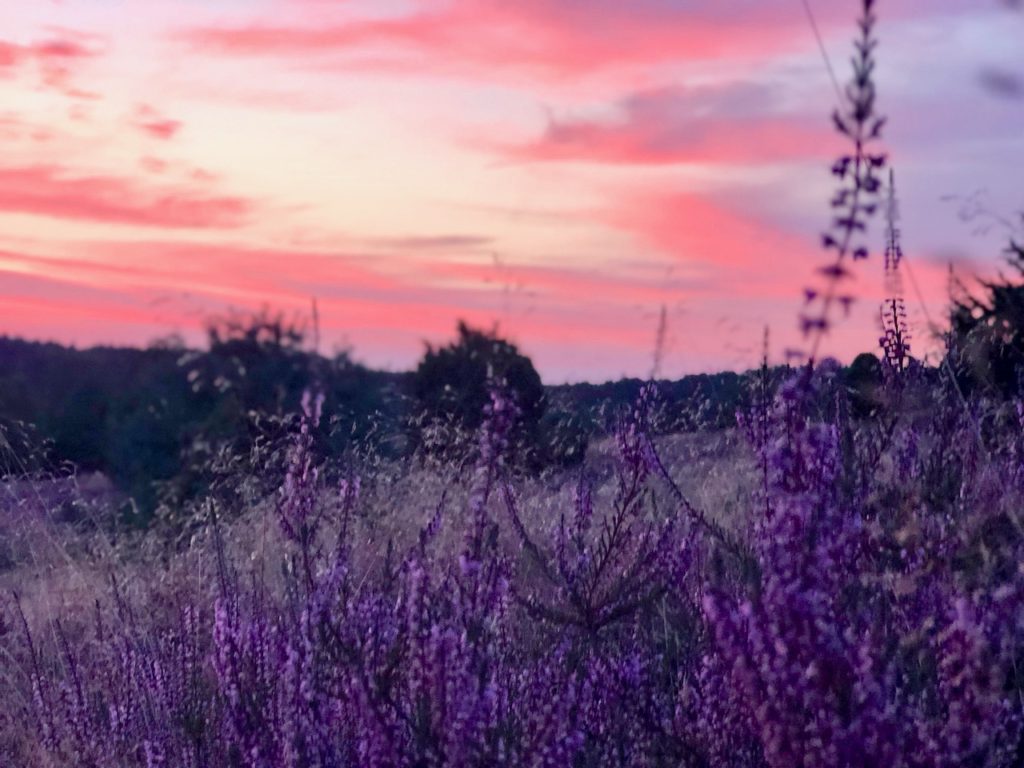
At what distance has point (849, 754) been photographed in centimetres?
214

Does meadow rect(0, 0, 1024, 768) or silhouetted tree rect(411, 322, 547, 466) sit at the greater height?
silhouetted tree rect(411, 322, 547, 466)

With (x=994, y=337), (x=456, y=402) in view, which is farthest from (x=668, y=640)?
(x=456, y=402)

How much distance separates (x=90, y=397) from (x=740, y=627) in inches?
286

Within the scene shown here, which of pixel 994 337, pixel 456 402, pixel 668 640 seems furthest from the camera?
pixel 456 402

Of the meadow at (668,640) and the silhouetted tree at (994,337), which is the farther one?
the silhouetted tree at (994,337)

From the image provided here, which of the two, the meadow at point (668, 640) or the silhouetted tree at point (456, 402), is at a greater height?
the silhouetted tree at point (456, 402)

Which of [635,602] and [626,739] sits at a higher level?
[635,602]

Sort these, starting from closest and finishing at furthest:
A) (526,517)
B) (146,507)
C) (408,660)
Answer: (408,660) < (526,517) < (146,507)

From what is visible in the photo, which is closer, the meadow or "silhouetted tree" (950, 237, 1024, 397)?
the meadow

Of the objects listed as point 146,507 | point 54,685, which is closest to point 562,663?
point 54,685

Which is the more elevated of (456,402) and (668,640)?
(456,402)

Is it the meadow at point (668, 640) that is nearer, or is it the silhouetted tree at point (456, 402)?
the meadow at point (668, 640)

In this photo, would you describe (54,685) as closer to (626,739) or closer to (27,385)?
(626,739)

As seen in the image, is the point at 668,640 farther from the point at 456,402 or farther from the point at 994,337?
the point at 456,402
